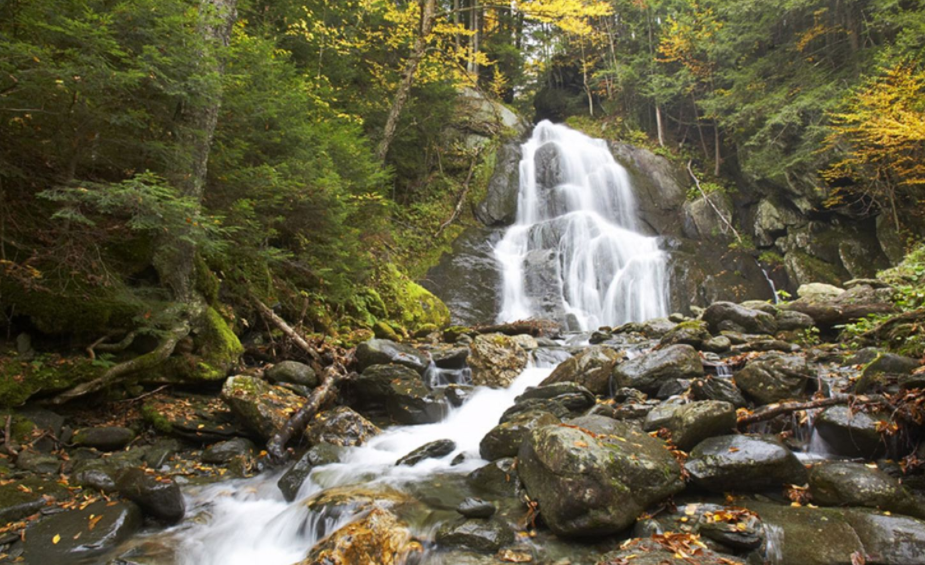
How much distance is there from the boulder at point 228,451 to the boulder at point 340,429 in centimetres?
63

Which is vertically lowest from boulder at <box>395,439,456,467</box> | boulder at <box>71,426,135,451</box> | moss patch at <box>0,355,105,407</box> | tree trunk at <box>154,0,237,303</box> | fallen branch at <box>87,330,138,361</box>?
boulder at <box>395,439,456,467</box>

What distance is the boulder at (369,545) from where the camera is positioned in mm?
3166

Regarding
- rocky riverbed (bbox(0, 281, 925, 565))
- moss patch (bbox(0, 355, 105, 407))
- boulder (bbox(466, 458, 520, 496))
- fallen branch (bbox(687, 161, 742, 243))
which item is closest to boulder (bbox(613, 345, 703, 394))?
rocky riverbed (bbox(0, 281, 925, 565))

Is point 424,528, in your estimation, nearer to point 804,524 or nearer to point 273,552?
point 273,552

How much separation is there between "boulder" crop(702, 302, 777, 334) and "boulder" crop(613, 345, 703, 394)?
3.30m

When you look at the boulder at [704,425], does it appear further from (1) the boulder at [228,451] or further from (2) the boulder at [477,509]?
(1) the boulder at [228,451]

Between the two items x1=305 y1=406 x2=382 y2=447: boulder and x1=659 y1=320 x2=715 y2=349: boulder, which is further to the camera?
x1=659 y1=320 x2=715 y2=349: boulder

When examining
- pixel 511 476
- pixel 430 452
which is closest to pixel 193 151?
pixel 430 452

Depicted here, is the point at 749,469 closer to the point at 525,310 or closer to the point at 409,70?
the point at 525,310

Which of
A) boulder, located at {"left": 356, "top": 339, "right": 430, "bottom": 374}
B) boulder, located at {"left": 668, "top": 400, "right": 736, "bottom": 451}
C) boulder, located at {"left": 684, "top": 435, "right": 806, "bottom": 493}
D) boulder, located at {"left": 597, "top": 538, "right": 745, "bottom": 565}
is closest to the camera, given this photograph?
boulder, located at {"left": 597, "top": 538, "right": 745, "bottom": 565}

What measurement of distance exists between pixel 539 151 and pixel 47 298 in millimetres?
18947

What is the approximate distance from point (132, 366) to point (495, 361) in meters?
5.17

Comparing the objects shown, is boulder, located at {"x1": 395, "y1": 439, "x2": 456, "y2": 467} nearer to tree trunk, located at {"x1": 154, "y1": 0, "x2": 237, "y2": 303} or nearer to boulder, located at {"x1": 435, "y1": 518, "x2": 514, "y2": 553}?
boulder, located at {"x1": 435, "y1": 518, "x2": 514, "y2": 553}

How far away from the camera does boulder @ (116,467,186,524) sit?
149 inches
